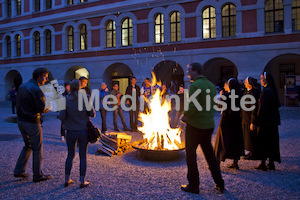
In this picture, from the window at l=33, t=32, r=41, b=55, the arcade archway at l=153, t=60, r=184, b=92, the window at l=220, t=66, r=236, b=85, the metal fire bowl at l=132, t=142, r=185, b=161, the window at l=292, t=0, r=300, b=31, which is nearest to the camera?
the metal fire bowl at l=132, t=142, r=185, b=161

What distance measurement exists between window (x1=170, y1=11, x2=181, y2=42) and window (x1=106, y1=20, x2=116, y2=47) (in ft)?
15.7

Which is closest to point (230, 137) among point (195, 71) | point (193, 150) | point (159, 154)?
point (193, 150)

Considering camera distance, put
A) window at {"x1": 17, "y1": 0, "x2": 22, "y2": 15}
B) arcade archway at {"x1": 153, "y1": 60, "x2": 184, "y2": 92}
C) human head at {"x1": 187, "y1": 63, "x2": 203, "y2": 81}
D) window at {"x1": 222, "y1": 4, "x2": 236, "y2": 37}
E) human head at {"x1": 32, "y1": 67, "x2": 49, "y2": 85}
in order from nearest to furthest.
A: human head at {"x1": 187, "y1": 63, "x2": 203, "y2": 81}
human head at {"x1": 32, "y1": 67, "x2": 49, "y2": 85}
window at {"x1": 222, "y1": 4, "x2": 236, "y2": 37}
arcade archway at {"x1": 153, "y1": 60, "x2": 184, "y2": 92}
window at {"x1": 17, "y1": 0, "x2": 22, "y2": 15}

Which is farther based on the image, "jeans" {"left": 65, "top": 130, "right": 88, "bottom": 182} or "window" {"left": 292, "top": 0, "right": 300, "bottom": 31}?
"window" {"left": 292, "top": 0, "right": 300, "bottom": 31}

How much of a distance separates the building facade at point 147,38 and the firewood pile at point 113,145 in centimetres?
1211

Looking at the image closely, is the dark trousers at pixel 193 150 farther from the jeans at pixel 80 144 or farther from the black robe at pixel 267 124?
the jeans at pixel 80 144

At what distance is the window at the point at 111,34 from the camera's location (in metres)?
20.8

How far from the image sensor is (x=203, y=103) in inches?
160

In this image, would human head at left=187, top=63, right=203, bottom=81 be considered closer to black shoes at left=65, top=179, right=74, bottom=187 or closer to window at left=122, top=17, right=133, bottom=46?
black shoes at left=65, top=179, right=74, bottom=187

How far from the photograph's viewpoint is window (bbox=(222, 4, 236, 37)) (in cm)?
1758

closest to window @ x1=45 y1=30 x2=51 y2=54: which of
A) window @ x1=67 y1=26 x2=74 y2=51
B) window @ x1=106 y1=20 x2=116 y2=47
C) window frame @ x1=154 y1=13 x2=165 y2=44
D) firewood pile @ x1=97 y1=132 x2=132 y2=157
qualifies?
window @ x1=67 y1=26 x2=74 y2=51

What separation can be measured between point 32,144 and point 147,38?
51.4 feet

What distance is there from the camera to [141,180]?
187 inches

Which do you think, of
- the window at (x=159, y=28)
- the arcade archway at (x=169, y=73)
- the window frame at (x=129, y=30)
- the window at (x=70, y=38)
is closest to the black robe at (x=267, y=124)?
the window at (x=159, y=28)
